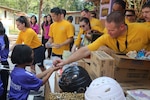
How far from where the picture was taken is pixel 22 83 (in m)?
2.12

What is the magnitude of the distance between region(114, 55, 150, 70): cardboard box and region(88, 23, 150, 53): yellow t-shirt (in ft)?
0.79

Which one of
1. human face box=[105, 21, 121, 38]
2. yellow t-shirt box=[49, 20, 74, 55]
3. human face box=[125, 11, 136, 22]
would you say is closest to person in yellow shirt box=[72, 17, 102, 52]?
yellow t-shirt box=[49, 20, 74, 55]

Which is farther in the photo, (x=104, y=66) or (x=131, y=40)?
(x=131, y=40)

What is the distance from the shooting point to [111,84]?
1486 millimetres

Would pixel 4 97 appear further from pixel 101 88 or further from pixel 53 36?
pixel 101 88

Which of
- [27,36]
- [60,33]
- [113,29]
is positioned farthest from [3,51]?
[113,29]

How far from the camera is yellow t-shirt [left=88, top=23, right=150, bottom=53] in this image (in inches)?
89.4

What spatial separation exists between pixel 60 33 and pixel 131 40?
6.76ft

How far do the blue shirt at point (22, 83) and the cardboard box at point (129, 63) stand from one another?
2.49 feet

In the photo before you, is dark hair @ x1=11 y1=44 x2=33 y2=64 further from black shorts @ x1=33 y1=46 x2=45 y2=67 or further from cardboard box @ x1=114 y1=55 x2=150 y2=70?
black shorts @ x1=33 y1=46 x2=45 y2=67

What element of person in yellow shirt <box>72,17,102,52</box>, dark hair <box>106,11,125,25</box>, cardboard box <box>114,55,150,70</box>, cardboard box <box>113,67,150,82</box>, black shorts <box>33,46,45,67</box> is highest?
dark hair <box>106,11,125,25</box>

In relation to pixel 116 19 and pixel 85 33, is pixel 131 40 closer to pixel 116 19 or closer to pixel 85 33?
pixel 116 19

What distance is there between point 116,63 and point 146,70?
318 mm

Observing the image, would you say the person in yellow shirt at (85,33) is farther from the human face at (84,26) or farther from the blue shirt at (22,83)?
the blue shirt at (22,83)
